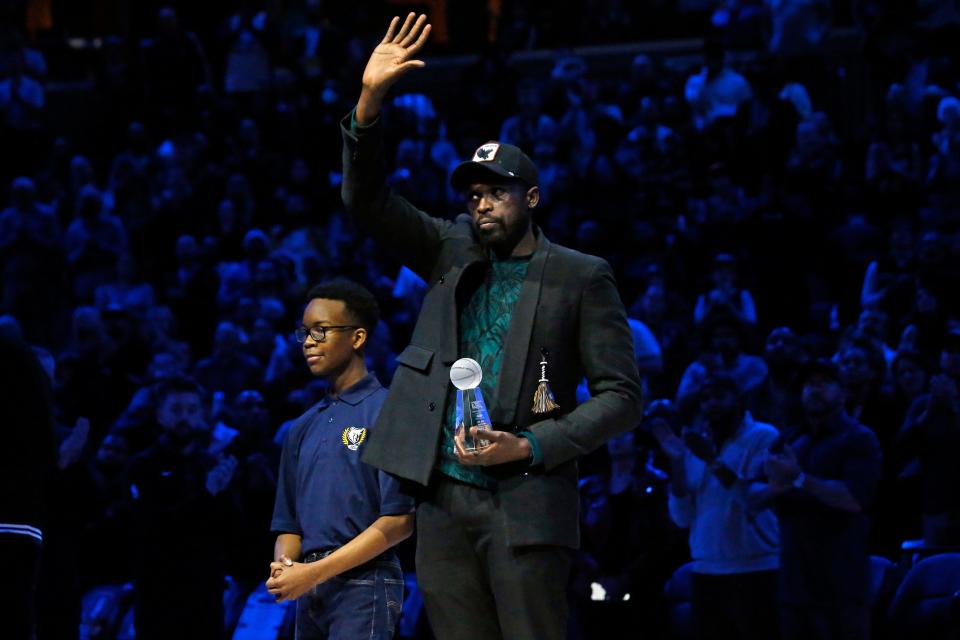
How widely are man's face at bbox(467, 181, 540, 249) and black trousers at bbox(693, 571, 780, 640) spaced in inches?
186

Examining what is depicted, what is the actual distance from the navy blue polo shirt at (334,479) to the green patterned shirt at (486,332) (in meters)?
0.55

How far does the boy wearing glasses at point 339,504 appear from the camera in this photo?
16.5 feet

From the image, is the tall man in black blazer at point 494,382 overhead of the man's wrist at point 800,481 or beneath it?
overhead

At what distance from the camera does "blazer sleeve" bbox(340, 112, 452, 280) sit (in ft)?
15.0

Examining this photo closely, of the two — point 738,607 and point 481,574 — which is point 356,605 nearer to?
point 481,574

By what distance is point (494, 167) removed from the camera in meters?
4.60

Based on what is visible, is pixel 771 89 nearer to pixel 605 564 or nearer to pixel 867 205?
pixel 867 205

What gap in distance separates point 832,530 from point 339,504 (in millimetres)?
4209

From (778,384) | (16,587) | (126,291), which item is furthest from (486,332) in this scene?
(126,291)

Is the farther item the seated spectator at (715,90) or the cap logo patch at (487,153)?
the seated spectator at (715,90)

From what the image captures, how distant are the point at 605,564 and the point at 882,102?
842cm

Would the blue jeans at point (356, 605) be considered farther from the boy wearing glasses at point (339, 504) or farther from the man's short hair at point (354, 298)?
the man's short hair at point (354, 298)

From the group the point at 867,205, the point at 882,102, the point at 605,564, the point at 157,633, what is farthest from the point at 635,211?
the point at 157,633

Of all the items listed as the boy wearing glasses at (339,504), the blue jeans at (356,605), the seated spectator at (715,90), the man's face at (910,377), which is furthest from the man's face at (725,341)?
the blue jeans at (356,605)
